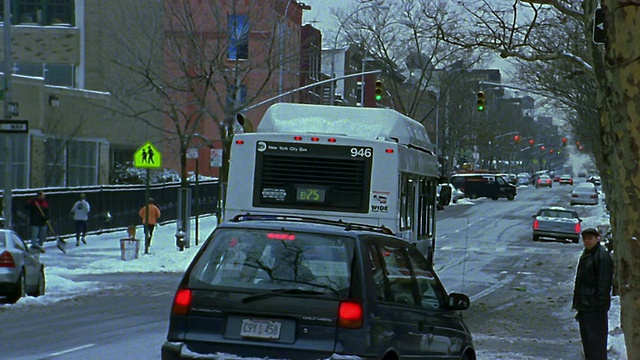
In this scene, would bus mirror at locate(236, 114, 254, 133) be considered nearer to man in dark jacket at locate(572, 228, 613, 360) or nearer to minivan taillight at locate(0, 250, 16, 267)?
minivan taillight at locate(0, 250, 16, 267)

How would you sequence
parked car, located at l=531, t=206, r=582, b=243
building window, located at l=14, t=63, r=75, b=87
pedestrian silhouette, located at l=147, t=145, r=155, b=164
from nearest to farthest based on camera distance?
pedestrian silhouette, located at l=147, t=145, r=155, b=164
parked car, located at l=531, t=206, r=582, b=243
building window, located at l=14, t=63, r=75, b=87

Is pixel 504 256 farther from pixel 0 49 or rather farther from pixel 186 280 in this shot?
pixel 186 280

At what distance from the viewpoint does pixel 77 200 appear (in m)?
40.5

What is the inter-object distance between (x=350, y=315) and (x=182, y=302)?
1314 millimetres

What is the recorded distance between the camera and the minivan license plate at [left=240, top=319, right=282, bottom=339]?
8492mm

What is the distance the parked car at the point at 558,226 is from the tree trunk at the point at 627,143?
38942 mm

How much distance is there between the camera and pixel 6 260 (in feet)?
65.6

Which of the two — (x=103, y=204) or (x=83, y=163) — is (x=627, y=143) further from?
(x=83, y=163)

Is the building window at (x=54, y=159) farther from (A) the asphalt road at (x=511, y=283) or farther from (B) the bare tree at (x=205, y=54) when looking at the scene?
(A) the asphalt road at (x=511, y=283)

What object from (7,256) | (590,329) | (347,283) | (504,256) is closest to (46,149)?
(504,256)

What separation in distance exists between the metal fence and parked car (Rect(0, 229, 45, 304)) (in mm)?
15147

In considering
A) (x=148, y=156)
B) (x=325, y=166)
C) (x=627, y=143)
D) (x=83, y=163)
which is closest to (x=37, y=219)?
(x=148, y=156)

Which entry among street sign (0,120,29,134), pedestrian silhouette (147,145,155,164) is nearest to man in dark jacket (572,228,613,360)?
street sign (0,120,29,134)

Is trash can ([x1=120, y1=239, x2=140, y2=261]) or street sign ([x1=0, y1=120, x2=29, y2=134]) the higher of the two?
street sign ([x1=0, y1=120, x2=29, y2=134])
